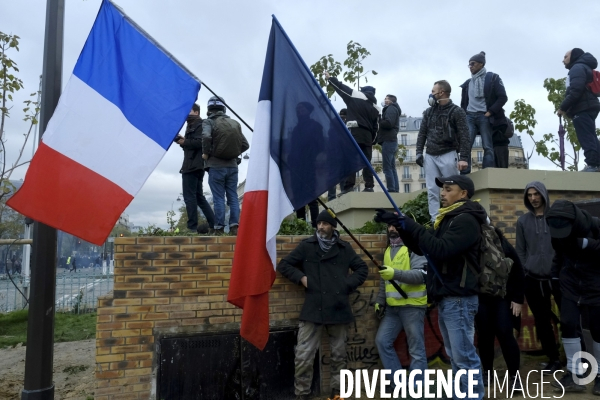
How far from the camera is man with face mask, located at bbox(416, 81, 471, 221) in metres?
6.34

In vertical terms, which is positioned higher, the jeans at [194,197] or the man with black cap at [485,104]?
the man with black cap at [485,104]

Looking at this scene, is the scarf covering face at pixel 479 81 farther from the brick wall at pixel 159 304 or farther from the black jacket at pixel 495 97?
the brick wall at pixel 159 304

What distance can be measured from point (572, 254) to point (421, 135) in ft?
8.95

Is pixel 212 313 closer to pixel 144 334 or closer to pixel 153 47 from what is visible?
pixel 144 334

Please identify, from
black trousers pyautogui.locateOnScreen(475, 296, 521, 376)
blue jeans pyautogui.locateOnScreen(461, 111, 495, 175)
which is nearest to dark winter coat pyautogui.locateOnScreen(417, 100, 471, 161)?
blue jeans pyautogui.locateOnScreen(461, 111, 495, 175)

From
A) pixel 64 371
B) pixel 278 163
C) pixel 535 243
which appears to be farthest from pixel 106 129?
pixel 535 243

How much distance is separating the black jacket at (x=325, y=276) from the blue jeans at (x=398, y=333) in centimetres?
45

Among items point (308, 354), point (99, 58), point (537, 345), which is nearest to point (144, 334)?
point (308, 354)

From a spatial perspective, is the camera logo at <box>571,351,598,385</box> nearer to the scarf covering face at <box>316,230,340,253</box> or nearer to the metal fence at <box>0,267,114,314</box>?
the scarf covering face at <box>316,230,340,253</box>

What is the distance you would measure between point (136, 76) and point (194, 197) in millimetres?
2792

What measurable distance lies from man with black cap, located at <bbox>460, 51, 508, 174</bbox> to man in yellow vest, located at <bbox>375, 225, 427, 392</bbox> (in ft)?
9.41

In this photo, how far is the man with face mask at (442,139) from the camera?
249 inches

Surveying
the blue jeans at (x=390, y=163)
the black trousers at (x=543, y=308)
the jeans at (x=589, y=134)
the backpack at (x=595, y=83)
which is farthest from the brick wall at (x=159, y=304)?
the backpack at (x=595, y=83)

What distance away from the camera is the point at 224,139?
6.30 m
